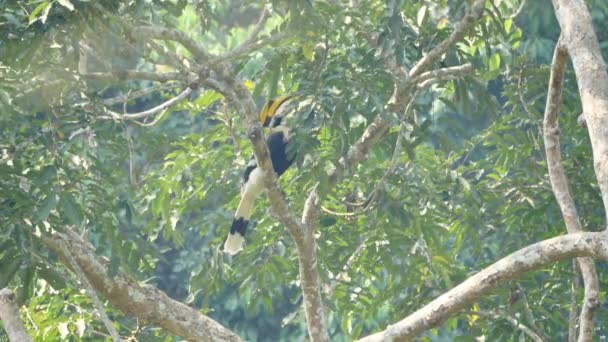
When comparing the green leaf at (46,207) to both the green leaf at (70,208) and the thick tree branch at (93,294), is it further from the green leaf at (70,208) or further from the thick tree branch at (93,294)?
the thick tree branch at (93,294)

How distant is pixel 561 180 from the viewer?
15.3 ft

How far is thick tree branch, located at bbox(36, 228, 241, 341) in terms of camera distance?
5.02m

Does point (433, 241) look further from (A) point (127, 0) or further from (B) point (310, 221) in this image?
(A) point (127, 0)

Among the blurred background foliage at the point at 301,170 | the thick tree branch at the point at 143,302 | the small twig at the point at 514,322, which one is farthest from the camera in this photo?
the small twig at the point at 514,322

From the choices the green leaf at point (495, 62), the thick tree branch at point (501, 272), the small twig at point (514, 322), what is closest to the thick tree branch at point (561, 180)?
the thick tree branch at point (501, 272)

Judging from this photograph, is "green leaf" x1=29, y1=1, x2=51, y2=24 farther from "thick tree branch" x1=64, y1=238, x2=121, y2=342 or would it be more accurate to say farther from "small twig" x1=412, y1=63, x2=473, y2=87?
"small twig" x1=412, y1=63, x2=473, y2=87

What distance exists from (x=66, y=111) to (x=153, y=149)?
1315 millimetres

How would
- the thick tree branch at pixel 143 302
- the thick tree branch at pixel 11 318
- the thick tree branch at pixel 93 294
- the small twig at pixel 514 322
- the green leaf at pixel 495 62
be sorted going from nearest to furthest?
1. the thick tree branch at pixel 11 318
2. the thick tree branch at pixel 93 294
3. the thick tree branch at pixel 143 302
4. the small twig at pixel 514 322
5. the green leaf at pixel 495 62

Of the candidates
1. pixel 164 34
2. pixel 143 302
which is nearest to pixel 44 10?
pixel 164 34

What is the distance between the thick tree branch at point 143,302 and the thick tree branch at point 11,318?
1.11 meters

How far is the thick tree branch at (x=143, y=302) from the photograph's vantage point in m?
5.02

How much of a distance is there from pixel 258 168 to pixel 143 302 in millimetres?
744

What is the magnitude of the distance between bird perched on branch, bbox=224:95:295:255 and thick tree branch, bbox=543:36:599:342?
1.09 m

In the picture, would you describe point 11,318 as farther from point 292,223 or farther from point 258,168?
point 258,168
